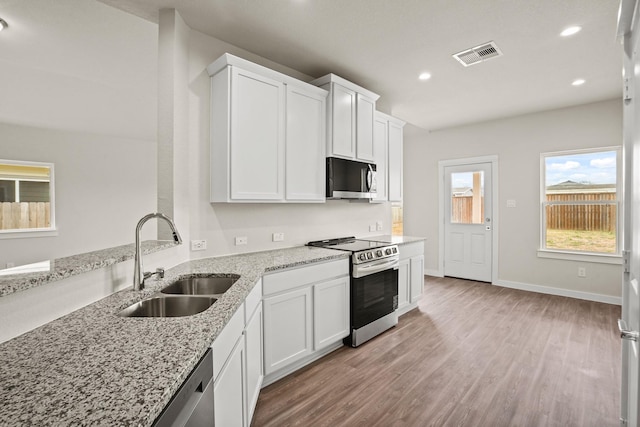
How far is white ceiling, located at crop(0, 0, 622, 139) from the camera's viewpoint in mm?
2293

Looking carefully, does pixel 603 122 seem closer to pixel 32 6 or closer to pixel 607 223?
pixel 607 223

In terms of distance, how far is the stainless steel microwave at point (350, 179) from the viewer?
10.4 ft

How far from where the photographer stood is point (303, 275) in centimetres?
243

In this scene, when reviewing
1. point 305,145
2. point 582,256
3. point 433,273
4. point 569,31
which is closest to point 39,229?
point 305,145

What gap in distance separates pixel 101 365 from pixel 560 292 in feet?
18.7

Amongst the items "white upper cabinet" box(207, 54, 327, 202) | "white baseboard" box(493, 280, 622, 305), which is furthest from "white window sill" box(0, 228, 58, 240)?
"white baseboard" box(493, 280, 622, 305)

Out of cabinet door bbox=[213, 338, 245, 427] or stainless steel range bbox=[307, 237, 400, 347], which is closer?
cabinet door bbox=[213, 338, 245, 427]

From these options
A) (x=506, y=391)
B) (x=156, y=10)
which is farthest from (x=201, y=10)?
(x=506, y=391)

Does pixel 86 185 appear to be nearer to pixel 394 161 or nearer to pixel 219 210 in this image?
pixel 219 210

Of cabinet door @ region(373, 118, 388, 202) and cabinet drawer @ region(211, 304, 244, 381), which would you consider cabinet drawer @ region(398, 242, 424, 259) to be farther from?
cabinet drawer @ region(211, 304, 244, 381)

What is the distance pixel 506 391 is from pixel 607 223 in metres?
3.56

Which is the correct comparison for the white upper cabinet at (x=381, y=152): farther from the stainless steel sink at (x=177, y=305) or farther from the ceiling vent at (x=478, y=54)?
the stainless steel sink at (x=177, y=305)

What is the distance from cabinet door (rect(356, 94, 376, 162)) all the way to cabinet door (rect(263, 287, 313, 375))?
5.74 ft

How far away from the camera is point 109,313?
4.25ft
